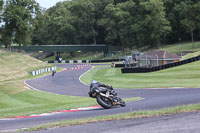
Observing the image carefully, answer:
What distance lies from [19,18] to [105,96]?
74551 mm

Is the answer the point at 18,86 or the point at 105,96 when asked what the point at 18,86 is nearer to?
the point at 18,86

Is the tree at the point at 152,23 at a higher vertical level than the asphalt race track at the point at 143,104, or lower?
higher

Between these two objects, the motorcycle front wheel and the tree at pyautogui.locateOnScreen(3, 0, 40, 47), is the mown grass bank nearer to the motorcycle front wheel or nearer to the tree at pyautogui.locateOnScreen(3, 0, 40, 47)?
the motorcycle front wheel

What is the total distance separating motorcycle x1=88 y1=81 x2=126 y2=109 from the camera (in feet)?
49.3

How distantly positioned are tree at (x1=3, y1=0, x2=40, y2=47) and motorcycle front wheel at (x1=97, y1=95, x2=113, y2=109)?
73.4m

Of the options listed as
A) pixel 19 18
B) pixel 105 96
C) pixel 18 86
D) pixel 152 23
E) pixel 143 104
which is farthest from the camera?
pixel 152 23

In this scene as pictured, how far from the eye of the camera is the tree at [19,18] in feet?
277

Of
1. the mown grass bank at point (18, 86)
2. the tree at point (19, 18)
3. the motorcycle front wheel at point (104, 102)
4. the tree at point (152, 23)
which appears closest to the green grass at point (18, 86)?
the mown grass bank at point (18, 86)

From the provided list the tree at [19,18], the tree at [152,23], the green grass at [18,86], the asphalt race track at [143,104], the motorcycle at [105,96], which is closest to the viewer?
the asphalt race track at [143,104]

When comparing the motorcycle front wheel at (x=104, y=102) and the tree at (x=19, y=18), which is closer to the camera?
the motorcycle front wheel at (x=104, y=102)

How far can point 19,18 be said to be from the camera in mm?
84750

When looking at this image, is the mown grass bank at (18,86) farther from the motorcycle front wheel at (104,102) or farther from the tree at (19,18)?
the tree at (19,18)

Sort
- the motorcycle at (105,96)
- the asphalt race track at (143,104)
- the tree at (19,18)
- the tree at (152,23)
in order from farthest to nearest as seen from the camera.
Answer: the tree at (152,23) → the tree at (19,18) → the motorcycle at (105,96) → the asphalt race track at (143,104)

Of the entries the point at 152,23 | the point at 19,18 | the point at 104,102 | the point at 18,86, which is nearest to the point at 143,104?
the point at 104,102
